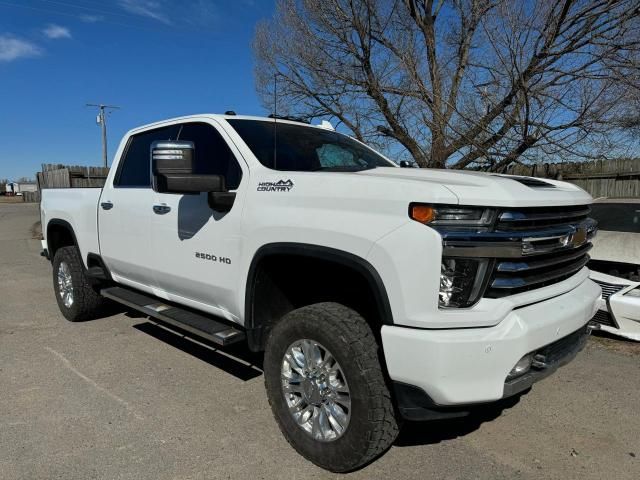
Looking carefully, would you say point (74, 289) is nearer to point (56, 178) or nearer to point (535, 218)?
point (535, 218)

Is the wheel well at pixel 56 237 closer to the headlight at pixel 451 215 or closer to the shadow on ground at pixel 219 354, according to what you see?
the shadow on ground at pixel 219 354

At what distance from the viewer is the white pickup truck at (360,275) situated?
2465 mm

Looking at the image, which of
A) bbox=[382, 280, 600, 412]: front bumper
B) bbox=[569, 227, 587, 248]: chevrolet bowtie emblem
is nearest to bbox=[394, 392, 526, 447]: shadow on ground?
bbox=[382, 280, 600, 412]: front bumper

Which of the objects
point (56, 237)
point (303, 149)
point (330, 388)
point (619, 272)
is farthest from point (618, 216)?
point (56, 237)

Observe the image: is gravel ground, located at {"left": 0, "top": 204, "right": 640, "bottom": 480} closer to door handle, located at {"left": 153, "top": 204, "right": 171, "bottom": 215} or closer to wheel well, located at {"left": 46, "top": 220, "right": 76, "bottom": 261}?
door handle, located at {"left": 153, "top": 204, "right": 171, "bottom": 215}

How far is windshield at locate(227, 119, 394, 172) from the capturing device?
12.1 ft

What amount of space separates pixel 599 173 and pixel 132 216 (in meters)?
7.65

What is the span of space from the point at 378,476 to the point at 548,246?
156 centimetres

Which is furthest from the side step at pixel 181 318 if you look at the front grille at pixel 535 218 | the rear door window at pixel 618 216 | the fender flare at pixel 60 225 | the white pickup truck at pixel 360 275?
the rear door window at pixel 618 216

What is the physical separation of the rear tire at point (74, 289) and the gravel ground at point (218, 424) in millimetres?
659

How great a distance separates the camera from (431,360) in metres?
2.42

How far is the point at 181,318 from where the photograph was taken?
3975 mm

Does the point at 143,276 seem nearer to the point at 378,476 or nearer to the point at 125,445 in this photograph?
the point at 125,445

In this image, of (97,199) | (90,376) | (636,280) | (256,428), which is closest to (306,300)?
(256,428)
